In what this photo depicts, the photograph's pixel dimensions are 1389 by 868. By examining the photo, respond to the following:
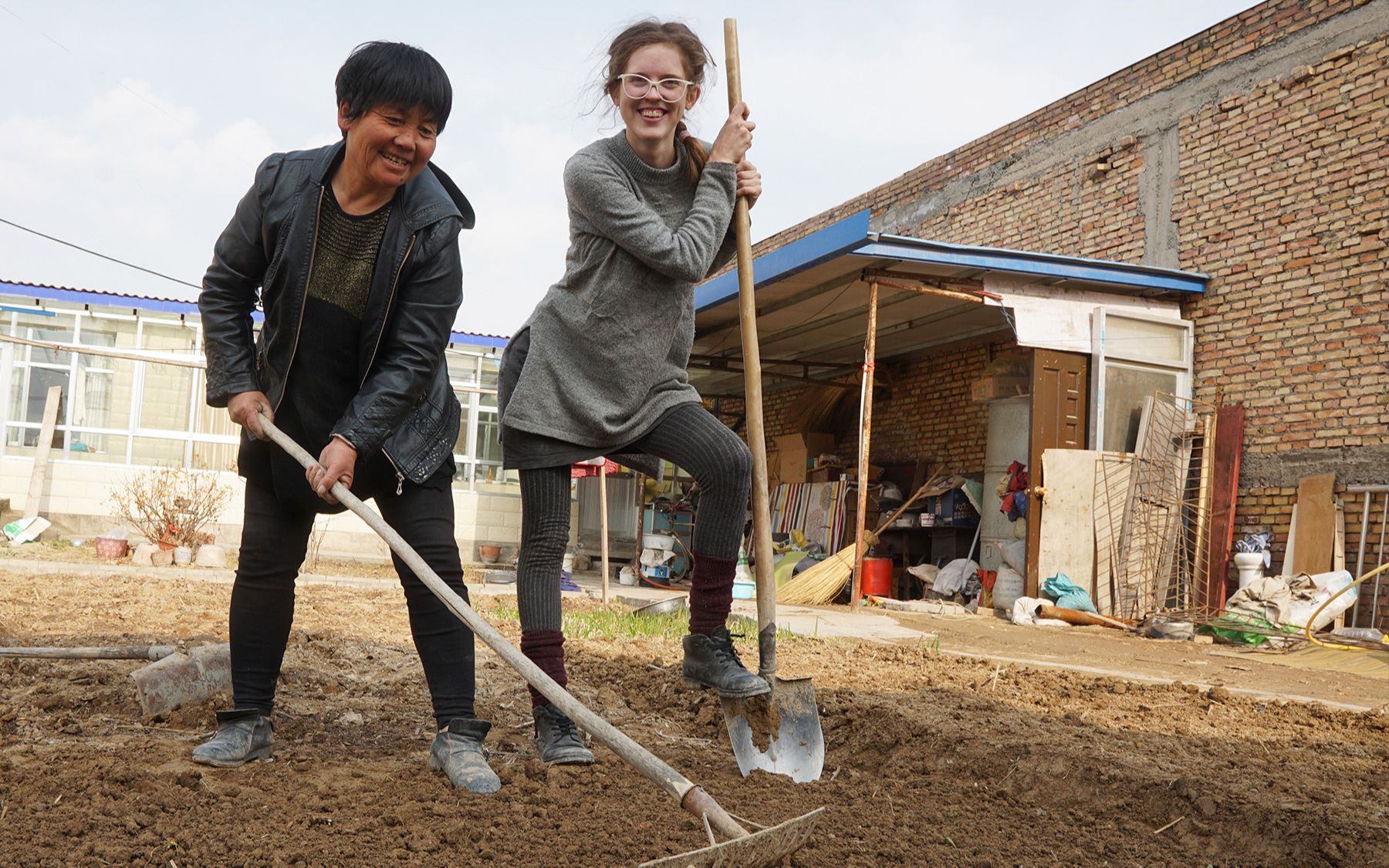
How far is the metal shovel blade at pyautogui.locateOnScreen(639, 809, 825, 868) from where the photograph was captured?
169 centimetres

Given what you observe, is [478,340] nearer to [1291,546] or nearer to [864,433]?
[864,433]

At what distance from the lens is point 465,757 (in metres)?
2.36

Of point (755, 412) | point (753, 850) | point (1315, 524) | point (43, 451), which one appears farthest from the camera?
point (43, 451)

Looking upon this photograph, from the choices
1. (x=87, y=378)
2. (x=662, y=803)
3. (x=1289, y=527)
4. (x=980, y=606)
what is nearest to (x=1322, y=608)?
(x=1289, y=527)

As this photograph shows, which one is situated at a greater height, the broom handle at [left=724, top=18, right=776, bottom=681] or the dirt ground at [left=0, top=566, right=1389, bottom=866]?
the broom handle at [left=724, top=18, right=776, bottom=681]

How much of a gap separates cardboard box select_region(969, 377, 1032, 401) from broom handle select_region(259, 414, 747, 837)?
361 inches

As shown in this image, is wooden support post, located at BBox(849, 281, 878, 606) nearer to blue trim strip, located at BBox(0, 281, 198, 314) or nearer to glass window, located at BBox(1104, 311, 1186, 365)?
glass window, located at BBox(1104, 311, 1186, 365)

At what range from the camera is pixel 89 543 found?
12.6 metres

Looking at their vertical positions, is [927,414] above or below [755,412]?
above

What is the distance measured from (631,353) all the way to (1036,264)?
282 inches

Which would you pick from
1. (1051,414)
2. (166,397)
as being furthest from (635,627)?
(166,397)

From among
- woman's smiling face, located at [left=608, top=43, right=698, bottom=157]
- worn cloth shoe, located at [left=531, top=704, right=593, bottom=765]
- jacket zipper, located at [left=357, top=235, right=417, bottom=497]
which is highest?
woman's smiling face, located at [left=608, top=43, right=698, bottom=157]

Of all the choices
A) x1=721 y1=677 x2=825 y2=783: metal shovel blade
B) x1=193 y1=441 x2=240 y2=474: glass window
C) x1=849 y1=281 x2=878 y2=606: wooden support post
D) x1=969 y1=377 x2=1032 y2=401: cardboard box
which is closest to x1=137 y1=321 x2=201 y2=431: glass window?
x1=193 y1=441 x2=240 y2=474: glass window

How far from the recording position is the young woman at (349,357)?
240 cm
